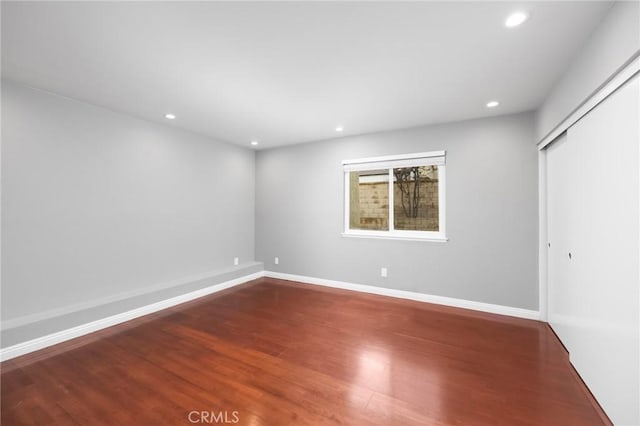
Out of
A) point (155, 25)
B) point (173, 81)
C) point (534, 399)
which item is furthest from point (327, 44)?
point (534, 399)

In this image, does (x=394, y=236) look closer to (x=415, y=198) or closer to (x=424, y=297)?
(x=415, y=198)

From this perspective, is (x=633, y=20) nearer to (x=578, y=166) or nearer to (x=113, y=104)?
(x=578, y=166)

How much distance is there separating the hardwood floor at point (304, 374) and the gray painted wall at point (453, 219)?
578 mm

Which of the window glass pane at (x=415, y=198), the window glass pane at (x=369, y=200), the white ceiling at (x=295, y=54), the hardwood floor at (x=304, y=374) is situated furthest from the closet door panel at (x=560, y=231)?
the window glass pane at (x=369, y=200)

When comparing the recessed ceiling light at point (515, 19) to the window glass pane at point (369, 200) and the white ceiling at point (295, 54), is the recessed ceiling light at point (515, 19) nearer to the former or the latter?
the white ceiling at point (295, 54)

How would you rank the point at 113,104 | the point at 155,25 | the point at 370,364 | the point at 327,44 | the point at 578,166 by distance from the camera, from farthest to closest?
the point at 113,104
the point at 370,364
the point at 578,166
the point at 327,44
the point at 155,25

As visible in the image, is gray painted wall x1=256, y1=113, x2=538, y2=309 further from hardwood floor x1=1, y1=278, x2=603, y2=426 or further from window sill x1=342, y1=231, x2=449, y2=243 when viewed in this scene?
hardwood floor x1=1, y1=278, x2=603, y2=426

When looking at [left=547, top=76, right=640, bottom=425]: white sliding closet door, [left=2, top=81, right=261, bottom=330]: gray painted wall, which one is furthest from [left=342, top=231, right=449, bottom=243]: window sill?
[left=2, top=81, right=261, bottom=330]: gray painted wall

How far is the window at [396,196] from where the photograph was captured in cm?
372

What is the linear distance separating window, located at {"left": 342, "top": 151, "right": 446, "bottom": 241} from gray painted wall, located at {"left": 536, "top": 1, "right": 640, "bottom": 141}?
4.66 ft

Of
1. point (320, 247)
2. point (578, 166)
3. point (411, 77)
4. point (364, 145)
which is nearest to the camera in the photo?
point (578, 166)

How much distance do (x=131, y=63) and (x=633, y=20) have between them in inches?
131

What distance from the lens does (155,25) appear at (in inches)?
66.2

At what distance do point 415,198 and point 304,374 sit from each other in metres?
2.89
